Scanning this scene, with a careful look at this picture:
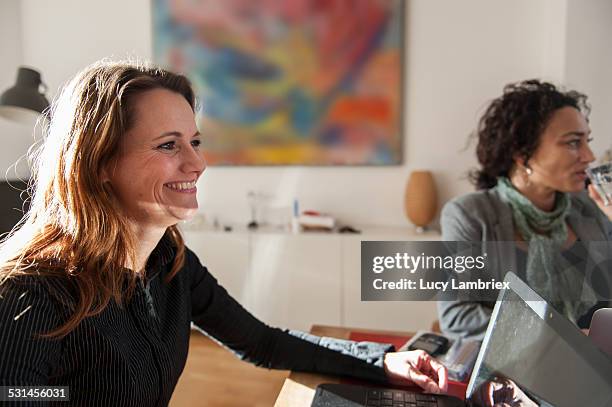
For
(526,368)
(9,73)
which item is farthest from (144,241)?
(9,73)

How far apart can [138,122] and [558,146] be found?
54 centimetres

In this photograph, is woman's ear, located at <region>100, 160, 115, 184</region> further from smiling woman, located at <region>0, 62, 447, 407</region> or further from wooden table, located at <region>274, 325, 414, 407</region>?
wooden table, located at <region>274, 325, 414, 407</region>

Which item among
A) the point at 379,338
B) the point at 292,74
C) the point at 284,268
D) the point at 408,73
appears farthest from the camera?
the point at 292,74

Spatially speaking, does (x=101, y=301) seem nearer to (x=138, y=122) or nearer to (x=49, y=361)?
(x=49, y=361)

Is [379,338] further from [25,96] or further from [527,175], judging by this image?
[25,96]

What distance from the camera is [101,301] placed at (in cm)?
59

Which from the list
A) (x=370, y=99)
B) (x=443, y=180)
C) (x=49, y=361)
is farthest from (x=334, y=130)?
(x=49, y=361)

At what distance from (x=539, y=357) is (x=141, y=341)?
1.67 ft

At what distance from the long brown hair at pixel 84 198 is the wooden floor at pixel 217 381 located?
0.90 meters

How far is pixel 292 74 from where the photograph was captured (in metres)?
2.13

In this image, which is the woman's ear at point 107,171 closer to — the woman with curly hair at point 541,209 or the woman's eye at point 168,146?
the woman's eye at point 168,146

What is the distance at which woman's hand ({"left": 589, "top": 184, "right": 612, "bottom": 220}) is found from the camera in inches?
18.6

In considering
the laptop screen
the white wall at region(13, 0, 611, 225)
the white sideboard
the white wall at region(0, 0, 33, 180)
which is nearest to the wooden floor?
the white sideboard

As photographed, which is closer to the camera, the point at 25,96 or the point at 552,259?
the point at 552,259
